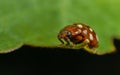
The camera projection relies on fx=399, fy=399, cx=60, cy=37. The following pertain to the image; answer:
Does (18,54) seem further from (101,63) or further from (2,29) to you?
(101,63)

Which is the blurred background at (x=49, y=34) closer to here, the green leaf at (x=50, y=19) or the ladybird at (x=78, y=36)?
the green leaf at (x=50, y=19)

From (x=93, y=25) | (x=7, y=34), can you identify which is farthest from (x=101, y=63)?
(x=7, y=34)

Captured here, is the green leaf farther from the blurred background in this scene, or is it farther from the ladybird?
the ladybird

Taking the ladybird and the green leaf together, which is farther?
the green leaf

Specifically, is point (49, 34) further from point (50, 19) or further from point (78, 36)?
point (78, 36)

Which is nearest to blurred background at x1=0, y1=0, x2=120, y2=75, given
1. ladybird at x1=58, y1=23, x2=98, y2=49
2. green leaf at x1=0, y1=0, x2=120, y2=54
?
green leaf at x1=0, y1=0, x2=120, y2=54

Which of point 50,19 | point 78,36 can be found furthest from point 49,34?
point 78,36
